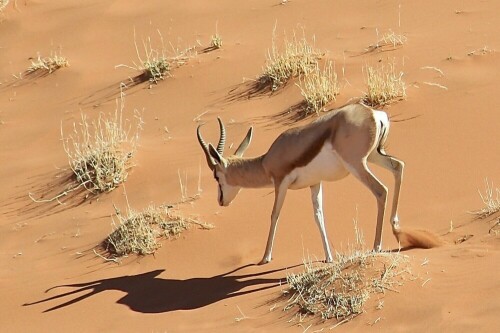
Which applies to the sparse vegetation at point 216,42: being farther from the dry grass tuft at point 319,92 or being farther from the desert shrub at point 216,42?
the dry grass tuft at point 319,92

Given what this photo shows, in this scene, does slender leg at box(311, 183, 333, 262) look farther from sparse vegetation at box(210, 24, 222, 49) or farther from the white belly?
sparse vegetation at box(210, 24, 222, 49)

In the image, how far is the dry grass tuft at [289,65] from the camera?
15594mm

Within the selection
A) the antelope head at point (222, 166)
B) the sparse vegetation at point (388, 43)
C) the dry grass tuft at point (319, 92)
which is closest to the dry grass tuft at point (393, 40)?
the sparse vegetation at point (388, 43)

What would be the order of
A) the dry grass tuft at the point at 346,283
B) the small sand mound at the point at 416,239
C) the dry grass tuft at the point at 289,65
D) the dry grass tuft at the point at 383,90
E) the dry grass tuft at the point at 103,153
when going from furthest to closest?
the dry grass tuft at the point at 289,65 → the dry grass tuft at the point at 383,90 → the dry grass tuft at the point at 103,153 → the small sand mound at the point at 416,239 → the dry grass tuft at the point at 346,283

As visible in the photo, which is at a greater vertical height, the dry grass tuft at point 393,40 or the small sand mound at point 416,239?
the dry grass tuft at point 393,40

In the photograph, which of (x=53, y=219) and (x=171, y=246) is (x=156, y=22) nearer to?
(x=53, y=219)

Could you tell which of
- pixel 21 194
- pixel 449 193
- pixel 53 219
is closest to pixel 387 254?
pixel 449 193

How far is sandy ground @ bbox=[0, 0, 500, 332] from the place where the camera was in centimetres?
984

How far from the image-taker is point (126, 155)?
46.5 ft

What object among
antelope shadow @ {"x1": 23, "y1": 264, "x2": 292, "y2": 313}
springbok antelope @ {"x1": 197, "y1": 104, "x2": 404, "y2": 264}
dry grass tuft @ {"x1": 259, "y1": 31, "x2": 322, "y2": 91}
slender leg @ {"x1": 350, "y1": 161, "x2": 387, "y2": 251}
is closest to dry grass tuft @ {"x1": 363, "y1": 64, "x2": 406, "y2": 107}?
dry grass tuft @ {"x1": 259, "y1": 31, "x2": 322, "y2": 91}

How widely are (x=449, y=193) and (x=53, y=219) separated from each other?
4821mm

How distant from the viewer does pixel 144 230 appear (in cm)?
1192

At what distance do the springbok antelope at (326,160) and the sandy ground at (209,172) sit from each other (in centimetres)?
66

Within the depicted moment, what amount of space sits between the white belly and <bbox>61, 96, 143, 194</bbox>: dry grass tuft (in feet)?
12.8
